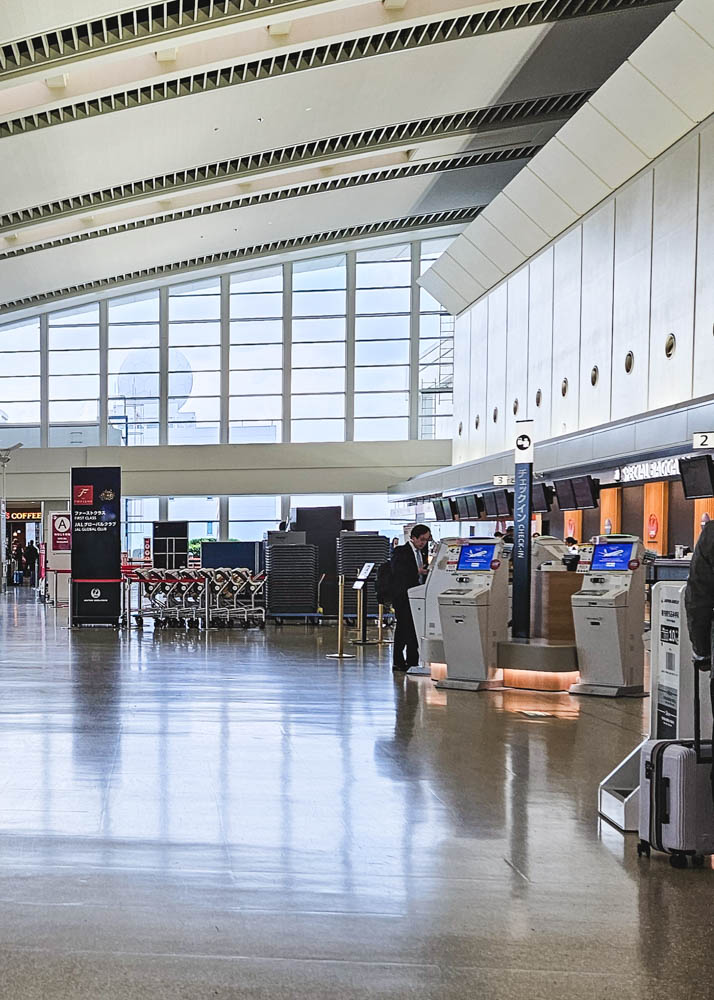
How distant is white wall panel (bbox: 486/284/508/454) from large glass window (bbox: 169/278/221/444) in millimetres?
10450

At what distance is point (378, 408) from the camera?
3120 centimetres

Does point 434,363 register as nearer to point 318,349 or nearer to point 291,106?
point 318,349

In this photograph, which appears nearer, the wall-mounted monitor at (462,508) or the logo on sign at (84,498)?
the logo on sign at (84,498)

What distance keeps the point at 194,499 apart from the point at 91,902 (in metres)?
28.5

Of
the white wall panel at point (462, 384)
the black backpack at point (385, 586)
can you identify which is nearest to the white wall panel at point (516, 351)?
the white wall panel at point (462, 384)

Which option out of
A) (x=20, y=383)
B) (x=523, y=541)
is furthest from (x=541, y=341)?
(x=20, y=383)

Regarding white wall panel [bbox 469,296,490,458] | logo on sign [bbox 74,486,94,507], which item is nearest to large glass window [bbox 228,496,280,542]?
white wall panel [bbox 469,296,490,458]

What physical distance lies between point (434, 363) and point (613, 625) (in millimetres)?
21634

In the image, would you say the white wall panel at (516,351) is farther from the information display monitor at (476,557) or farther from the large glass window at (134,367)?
the large glass window at (134,367)

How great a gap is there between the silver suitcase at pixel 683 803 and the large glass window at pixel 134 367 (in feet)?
93.7

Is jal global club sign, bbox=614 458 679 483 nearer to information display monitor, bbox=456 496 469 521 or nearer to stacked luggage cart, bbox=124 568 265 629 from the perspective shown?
stacked luggage cart, bbox=124 568 265 629

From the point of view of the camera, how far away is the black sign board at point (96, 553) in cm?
1775

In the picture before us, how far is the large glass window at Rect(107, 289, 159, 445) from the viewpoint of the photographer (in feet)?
104

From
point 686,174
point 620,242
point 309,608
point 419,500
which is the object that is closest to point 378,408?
point 419,500
